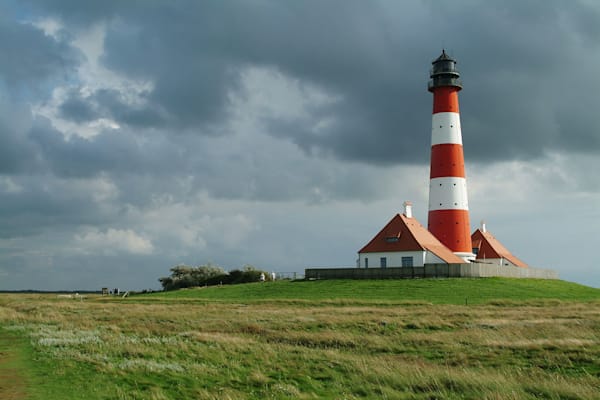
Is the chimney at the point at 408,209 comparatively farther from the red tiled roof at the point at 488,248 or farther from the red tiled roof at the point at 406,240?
the red tiled roof at the point at 488,248

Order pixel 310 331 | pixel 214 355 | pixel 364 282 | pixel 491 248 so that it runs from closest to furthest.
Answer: pixel 214 355 < pixel 310 331 < pixel 364 282 < pixel 491 248

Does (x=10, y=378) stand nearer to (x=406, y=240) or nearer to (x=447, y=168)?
(x=406, y=240)

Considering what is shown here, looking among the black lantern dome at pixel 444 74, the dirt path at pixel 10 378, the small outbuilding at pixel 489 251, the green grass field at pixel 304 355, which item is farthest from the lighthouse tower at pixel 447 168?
the dirt path at pixel 10 378

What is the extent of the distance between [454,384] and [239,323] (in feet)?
55.4

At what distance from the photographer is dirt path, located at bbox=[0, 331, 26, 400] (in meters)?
14.5

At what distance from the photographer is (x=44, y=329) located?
1148 inches

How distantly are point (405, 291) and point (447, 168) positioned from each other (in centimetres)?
1617

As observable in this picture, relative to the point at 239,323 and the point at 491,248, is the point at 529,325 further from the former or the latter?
the point at 491,248

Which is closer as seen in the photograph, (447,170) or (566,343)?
(566,343)

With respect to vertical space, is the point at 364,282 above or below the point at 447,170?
below

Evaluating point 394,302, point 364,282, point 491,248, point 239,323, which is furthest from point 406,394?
point 491,248

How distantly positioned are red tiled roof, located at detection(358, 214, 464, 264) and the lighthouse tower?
1.27 metres

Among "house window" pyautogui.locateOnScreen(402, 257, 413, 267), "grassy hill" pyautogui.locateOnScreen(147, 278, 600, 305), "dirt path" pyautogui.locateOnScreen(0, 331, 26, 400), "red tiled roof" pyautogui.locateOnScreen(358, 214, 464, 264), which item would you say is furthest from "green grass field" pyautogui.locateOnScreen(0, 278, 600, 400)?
"house window" pyautogui.locateOnScreen(402, 257, 413, 267)

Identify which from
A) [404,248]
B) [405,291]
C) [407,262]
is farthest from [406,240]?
[405,291]
